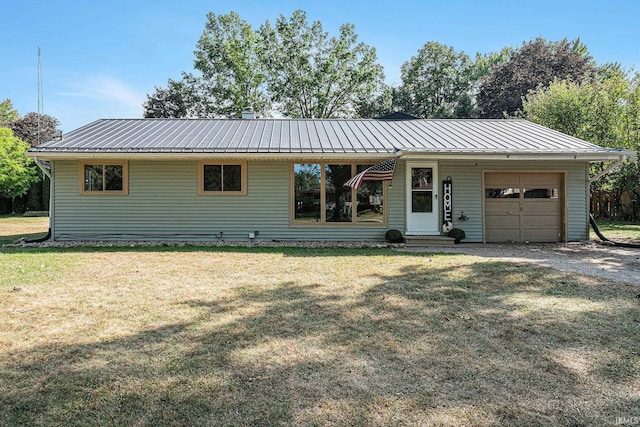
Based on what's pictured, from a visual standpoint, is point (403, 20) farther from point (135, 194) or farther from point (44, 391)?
point (44, 391)

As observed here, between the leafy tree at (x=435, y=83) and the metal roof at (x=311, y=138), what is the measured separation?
19.9 meters

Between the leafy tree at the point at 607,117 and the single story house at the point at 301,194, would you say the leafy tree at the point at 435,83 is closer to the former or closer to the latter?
the leafy tree at the point at 607,117

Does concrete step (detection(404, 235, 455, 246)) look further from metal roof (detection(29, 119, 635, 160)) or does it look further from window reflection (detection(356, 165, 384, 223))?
metal roof (detection(29, 119, 635, 160))

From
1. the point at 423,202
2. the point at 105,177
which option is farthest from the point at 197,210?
the point at 423,202

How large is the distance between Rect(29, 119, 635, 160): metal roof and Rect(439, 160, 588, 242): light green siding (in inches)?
21.5

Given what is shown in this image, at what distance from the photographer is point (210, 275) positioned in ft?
19.6

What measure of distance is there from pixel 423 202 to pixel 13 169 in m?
24.7

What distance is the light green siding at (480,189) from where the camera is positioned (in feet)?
34.5

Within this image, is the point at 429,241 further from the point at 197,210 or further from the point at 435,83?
the point at 435,83

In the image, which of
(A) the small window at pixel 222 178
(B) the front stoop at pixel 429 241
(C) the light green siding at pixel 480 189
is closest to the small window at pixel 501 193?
(C) the light green siding at pixel 480 189

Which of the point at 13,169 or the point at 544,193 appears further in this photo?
the point at 13,169

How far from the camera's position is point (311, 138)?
11195 mm

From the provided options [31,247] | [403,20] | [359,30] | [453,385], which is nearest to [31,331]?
[453,385]

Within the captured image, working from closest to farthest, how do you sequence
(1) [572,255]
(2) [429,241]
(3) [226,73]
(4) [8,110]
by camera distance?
1. (1) [572,255]
2. (2) [429,241]
3. (3) [226,73]
4. (4) [8,110]
